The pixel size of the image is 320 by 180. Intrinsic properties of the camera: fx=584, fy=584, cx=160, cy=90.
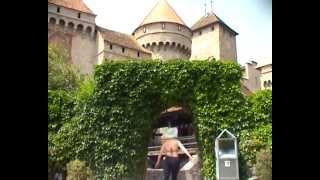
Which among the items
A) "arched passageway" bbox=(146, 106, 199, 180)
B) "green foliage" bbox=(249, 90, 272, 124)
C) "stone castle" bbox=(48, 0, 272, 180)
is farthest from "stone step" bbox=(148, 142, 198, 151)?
"stone castle" bbox=(48, 0, 272, 180)

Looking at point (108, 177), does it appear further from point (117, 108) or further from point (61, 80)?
point (61, 80)

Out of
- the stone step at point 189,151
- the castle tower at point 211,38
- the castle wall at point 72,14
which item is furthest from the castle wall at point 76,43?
the stone step at point 189,151

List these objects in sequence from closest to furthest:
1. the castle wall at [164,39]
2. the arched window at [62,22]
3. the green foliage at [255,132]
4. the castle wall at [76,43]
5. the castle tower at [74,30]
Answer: the green foliage at [255,132], the castle wall at [76,43], the castle tower at [74,30], the arched window at [62,22], the castle wall at [164,39]

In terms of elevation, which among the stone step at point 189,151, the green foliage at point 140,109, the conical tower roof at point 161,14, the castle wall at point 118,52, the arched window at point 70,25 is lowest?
the stone step at point 189,151

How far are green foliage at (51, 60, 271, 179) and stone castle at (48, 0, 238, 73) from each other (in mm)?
12544

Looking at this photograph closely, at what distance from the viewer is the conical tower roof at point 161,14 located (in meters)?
27.1

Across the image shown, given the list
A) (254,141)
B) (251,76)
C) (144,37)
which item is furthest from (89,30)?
(254,141)

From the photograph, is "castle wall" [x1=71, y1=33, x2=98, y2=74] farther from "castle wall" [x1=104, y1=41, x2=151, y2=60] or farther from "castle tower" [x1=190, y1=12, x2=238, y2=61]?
"castle tower" [x1=190, y1=12, x2=238, y2=61]

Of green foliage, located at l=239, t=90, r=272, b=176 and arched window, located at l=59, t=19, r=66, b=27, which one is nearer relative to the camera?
green foliage, located at l=239, t=90, r=272, b=176

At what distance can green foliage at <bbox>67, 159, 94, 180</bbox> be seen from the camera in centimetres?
1197

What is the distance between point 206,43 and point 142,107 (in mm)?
15112

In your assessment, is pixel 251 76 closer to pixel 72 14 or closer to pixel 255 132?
pixel 72 14

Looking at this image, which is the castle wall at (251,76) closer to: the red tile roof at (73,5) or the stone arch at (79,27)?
the stone arch at (79,27)
